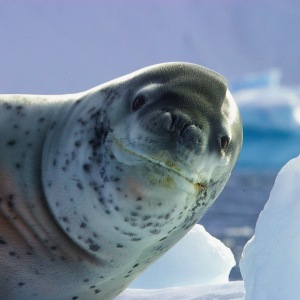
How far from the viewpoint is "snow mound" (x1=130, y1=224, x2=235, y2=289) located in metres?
3.45

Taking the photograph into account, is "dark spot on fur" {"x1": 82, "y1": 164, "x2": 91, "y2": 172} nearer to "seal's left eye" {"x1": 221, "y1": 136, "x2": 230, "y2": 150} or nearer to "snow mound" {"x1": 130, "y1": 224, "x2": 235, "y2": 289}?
"seal's left eye" {"x1": 221, "y1": 136, "x2": 230, "y2": 150}

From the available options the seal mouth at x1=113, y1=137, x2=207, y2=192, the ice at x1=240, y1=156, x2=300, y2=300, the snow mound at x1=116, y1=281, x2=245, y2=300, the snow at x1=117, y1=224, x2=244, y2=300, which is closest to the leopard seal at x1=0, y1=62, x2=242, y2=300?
the seal mouth at x1=113, y1=137, x2=207, y2=192

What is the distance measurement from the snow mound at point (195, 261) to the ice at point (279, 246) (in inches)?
44.2

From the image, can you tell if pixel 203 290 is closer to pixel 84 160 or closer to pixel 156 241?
pixel 156 241

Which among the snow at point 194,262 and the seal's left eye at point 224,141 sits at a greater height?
the seal's left eye at point 224,141

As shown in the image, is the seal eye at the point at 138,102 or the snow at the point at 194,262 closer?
the seal eye at the point at 138,102

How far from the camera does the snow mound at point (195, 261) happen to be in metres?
3.45

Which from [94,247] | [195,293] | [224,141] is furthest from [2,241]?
[195,293]

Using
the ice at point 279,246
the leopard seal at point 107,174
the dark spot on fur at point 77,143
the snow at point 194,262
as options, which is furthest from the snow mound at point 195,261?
the dark spot on fur at point 77,143

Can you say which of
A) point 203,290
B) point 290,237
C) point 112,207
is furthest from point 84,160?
point 203,290

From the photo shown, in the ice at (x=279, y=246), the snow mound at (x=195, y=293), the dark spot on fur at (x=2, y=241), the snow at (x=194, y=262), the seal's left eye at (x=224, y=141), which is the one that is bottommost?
the snow at (x=194, y=262)

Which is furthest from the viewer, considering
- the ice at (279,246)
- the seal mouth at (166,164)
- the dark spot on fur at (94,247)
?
the ice at (279,246)

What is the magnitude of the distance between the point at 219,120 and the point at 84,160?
37cm

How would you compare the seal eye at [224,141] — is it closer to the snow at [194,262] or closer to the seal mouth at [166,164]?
the seal mouth at [166,164]
